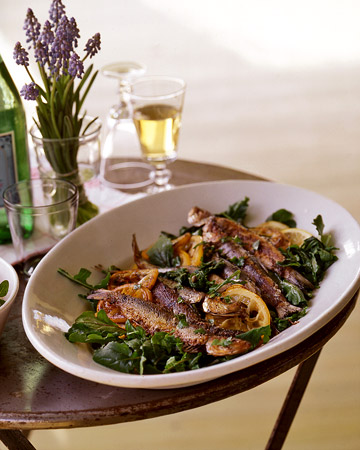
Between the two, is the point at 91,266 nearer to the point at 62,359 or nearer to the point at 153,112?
the point at 62,359

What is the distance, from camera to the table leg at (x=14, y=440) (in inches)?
52.0

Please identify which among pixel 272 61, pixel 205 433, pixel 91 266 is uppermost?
pixel 91 266

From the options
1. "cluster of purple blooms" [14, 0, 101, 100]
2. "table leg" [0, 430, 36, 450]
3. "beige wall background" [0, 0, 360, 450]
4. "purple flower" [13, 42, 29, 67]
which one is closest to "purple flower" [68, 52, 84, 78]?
"cluster of purple blooms" [14, 0, 101, 100]

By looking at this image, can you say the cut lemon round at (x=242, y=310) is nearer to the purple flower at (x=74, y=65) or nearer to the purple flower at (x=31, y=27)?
the purple flower at (x=74, y=65)

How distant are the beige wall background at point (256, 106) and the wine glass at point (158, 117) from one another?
3.47ft

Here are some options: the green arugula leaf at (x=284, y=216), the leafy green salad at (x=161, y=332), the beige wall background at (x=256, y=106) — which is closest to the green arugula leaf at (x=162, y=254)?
the leafy green salad at (x=161, y=332)

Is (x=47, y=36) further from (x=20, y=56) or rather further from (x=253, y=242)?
(x=253, y=242)

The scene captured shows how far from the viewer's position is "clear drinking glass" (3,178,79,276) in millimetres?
1668

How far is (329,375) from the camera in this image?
2793mm

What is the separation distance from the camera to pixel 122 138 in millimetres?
2344

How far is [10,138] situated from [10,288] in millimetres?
546

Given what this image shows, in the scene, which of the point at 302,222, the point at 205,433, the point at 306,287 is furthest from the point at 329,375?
the point at 306,287

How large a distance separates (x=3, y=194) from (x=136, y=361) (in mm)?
679

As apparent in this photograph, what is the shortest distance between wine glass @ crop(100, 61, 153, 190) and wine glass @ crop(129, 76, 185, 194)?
0.11 metres
